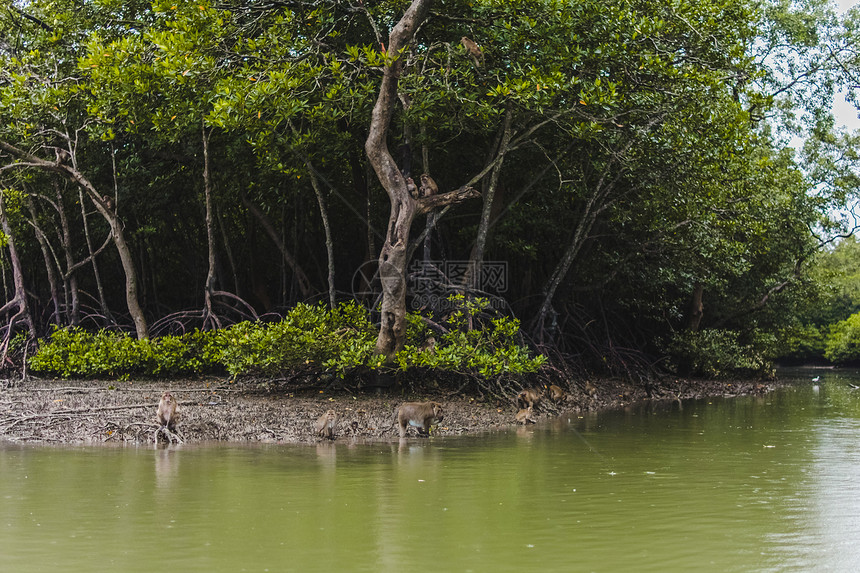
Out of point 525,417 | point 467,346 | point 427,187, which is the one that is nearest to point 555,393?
point 525,417

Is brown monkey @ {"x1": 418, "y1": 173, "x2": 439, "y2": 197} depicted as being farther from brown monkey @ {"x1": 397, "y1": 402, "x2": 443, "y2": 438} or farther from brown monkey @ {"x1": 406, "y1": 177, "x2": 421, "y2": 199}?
brown monkey @ {"x1": 397, "y1": 402, "x2": 443, "y2": 438}

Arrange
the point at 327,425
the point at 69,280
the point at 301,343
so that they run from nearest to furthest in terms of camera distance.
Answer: the point at 327,425
the point at 301,343
the point at 69,280

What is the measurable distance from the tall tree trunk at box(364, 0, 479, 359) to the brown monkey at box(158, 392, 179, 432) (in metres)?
3.07

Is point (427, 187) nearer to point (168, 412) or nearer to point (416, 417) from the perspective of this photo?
point (416, 417)

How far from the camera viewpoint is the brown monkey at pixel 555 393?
520 inches

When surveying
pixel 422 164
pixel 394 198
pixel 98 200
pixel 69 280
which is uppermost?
pixel 422 164

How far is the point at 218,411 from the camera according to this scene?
34.6 feet

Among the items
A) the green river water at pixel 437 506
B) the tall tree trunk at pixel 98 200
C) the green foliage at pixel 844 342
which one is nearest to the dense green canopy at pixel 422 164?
the tall tree trunk at pixel 98 200

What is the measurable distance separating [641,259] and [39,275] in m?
12.6

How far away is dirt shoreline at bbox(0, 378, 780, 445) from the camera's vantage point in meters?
9.28

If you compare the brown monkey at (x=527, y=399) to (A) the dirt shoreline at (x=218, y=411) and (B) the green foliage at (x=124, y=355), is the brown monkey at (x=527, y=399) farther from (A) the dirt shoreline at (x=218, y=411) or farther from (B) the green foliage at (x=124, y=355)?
(B) the green foliage at (x=124, y=355)

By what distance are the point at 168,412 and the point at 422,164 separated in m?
6.99

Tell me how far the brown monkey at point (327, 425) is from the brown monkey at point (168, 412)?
4.71 feet

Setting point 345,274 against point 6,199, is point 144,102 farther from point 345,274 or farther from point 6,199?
point 345,274
